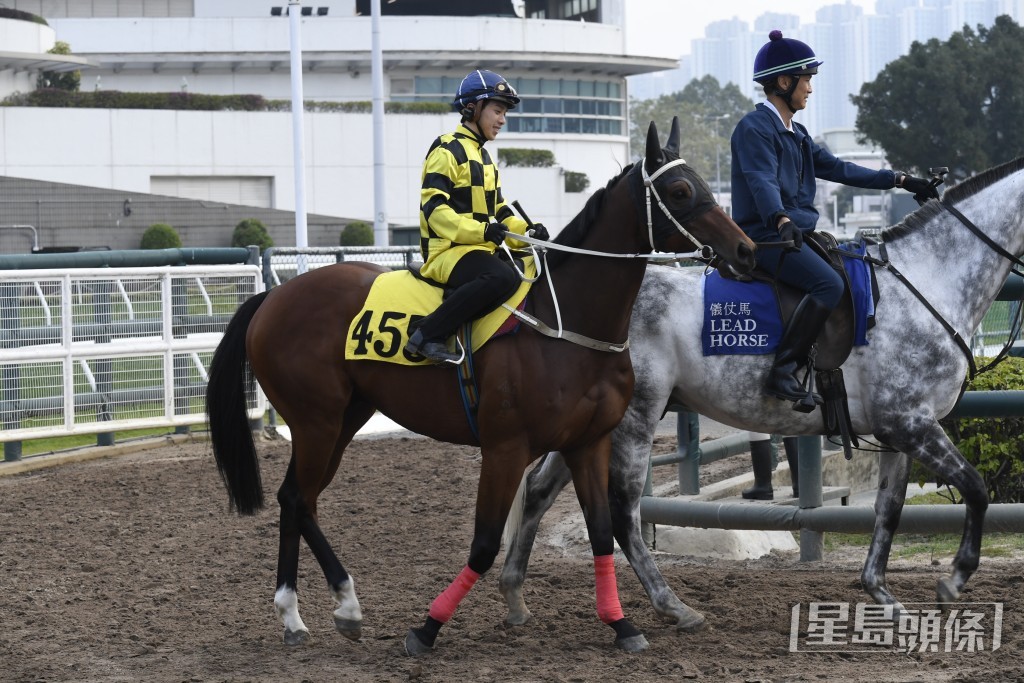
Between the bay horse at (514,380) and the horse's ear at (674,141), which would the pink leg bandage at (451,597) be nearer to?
the bay horse at (514,380)

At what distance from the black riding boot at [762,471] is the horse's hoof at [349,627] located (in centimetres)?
308

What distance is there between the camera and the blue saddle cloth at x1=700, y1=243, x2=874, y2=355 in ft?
19.5

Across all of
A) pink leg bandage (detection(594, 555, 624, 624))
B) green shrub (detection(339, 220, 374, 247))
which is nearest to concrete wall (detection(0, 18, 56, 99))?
green shrub (detection(339, 220, 374, 247))

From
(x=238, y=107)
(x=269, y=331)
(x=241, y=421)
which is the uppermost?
(x=238, y=107)

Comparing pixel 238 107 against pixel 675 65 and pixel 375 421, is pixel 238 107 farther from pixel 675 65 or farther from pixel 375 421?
pixel 375 421

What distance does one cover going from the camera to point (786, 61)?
6.10 m

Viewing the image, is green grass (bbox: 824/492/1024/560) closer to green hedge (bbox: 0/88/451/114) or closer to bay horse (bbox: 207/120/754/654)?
bay horse (bbox: 207/120/754/654)

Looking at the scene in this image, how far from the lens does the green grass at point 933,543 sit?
7.34 meters

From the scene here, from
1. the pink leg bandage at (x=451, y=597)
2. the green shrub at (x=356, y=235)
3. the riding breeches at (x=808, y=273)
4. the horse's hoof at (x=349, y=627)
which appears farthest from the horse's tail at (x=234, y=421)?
the green shrub at (x=356, y=235)

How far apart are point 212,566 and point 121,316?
4.42 meters

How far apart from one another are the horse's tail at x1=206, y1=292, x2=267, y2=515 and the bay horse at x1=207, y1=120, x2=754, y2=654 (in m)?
0.20

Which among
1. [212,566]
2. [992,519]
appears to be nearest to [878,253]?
[992,519]

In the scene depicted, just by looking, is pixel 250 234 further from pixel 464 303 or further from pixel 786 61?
pixel 464 303

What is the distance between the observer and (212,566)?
7.19 meters
